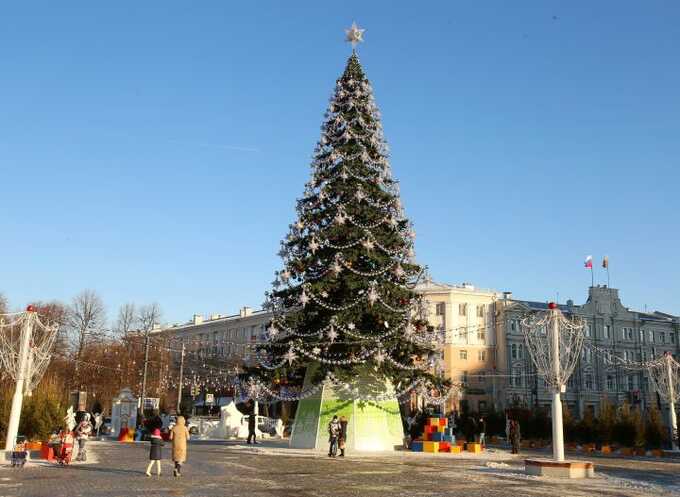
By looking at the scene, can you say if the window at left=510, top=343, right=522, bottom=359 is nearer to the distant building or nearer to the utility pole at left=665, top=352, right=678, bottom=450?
the distant building

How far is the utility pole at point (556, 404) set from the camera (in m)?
20.8

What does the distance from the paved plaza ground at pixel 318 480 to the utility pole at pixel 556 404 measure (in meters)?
1.22

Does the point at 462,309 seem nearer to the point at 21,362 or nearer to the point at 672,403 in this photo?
the point at 672,403

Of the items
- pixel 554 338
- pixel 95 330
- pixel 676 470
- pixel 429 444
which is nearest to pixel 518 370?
pixel 95 330

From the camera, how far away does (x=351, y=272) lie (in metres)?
31.2

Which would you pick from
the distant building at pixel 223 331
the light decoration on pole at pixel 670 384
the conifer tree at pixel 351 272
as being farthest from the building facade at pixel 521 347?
the conifer tree at pixel 351 272

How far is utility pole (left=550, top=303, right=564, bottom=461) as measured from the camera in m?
20.8

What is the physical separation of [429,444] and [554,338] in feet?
Result: 42.0

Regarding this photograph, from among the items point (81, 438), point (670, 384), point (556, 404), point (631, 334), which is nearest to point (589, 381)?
point (631, 334)

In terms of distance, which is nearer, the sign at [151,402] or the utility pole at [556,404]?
the utility pole at [556,404]

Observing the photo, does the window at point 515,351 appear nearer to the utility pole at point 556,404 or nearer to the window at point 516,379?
the window at point 516,379

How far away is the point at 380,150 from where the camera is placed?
33625mm

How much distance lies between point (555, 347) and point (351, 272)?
11.6m

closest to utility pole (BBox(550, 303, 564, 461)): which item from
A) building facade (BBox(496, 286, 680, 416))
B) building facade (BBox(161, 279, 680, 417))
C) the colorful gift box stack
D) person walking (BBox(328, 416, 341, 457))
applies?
person walking (BBox(328, 416, 341, 457))
